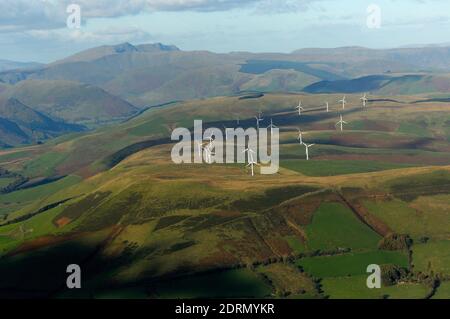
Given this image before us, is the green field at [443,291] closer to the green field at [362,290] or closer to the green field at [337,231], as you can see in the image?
the green field at [362,290]

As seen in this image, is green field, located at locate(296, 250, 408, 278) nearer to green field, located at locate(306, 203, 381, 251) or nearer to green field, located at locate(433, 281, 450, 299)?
green field, located at locate(306, 203, 381, 251)

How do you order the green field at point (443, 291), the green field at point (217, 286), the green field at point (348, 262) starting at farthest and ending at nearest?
1. the green field at point (348, 262)
2. the green field at point (217, 286)
3. the green field at point (443, 291)

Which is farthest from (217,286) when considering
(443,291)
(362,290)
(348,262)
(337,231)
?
(443,291)

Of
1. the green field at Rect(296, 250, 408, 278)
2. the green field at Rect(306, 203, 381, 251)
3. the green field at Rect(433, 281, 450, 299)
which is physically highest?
the green field at Rect(306, 203, 381, 251)

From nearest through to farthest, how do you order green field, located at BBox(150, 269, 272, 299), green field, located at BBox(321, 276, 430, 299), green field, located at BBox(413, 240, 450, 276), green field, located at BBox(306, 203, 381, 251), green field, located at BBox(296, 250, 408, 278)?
green field, located at BBox(321, 276, 430, 299) → green field, located at BBox(150, 269, 272, 299) → green field, located at BBox(413, 240, 450, 276) → green field, located at BBox(296, 250, 408, 278) → green field, located at BBox(306, 203, 381, 251)

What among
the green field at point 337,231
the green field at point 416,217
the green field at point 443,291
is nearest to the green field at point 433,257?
the green field at point 443,291

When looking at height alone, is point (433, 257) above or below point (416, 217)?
below

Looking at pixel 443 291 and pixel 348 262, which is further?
pixel 348 262

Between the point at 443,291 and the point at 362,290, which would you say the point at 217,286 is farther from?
the point at 443,291

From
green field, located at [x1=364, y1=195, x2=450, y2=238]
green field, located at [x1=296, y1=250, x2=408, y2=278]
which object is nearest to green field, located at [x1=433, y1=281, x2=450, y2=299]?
green field, located at [x1=296, y1=250, x2=408, y2=278]

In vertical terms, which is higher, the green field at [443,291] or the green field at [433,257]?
the green field at [433,257]

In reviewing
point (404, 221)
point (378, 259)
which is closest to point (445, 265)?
point (378, 259)

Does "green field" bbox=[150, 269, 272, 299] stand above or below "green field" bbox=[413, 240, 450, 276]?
below
